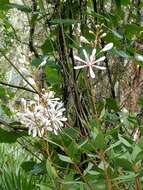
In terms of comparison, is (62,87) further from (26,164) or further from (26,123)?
(26,123)

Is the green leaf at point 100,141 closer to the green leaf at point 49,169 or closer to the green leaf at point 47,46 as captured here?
the green leaf at point 49,169

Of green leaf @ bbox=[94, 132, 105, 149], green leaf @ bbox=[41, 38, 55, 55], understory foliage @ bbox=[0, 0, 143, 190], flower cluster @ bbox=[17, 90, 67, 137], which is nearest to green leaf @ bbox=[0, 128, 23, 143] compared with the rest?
understory foliage @ bbox=[0, 0, 143, 190]

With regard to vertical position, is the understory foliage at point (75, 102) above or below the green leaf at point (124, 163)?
above

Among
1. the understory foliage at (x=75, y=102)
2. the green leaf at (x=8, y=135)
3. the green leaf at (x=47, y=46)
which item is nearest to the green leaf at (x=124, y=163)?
the understory foliage at (x=75, y=102)

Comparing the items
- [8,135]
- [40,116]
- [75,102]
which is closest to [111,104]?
[75,102]

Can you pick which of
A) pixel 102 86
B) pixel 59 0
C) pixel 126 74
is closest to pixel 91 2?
pixel 59 0

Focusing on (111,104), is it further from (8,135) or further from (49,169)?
(49,169)

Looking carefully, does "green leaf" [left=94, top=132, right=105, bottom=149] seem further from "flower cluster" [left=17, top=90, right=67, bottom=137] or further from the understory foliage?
"flower cluster" [left=17, top=90, right=67, bottom=137]

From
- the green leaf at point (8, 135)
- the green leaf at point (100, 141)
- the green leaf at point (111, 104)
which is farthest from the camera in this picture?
the green leaf at point (111, 104)
